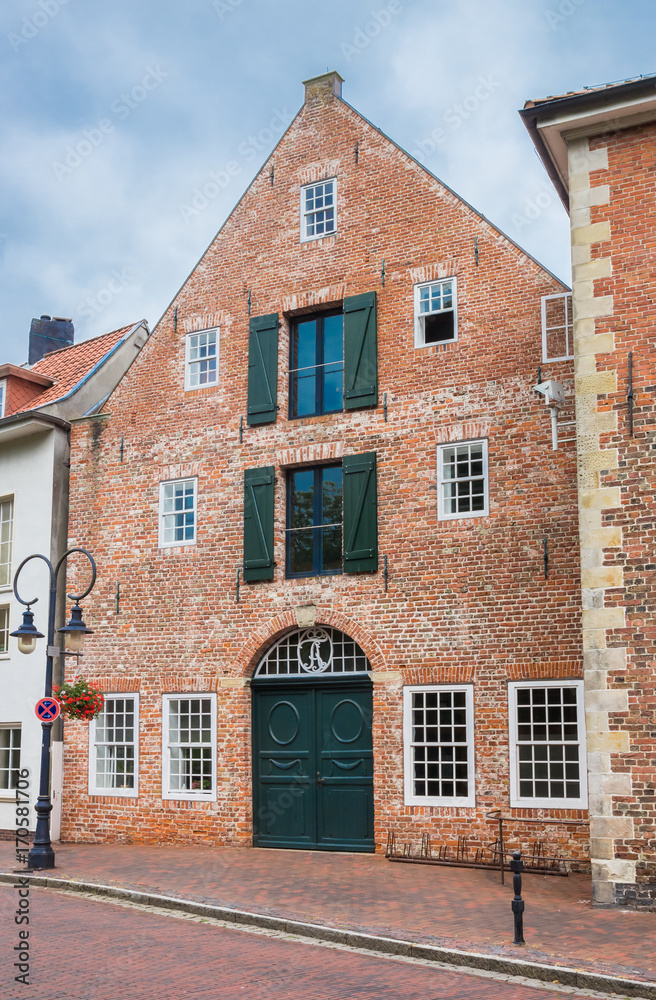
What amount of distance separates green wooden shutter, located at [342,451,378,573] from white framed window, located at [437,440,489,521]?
1.09 m

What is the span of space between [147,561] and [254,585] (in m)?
2.35

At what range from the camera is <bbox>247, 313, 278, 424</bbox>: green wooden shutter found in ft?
56.7

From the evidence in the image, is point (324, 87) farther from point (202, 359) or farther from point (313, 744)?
point (313, 744)

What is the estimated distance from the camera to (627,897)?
36.1 ft

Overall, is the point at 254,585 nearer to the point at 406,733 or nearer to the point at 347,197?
the point at 406,733

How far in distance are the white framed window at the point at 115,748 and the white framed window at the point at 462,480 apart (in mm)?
6473

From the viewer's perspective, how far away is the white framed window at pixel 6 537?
20219 millimetres

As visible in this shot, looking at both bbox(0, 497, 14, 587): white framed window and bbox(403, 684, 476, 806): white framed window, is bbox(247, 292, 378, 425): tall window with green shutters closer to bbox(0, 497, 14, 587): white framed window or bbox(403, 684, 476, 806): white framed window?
bbox(403, 684, 476, 806): white framed window

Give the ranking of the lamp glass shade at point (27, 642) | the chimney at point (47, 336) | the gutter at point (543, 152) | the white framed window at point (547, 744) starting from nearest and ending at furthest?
the gutter at point (543, 152) < the white framed window at point (547, 744) < the lamp glass shade at point (27, 642) < the chimney at point (47, 336)

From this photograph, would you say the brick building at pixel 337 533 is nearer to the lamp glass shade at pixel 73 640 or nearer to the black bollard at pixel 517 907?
the lamp glass shade at pixel 73 640

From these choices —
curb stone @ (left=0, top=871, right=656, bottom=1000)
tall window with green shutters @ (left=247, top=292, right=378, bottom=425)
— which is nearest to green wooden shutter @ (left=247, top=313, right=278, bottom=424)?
tall window with green shutters @ (left=247, top=292, right=378, bottom=425)

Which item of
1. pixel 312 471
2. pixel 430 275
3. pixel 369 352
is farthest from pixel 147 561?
pixel 430 275

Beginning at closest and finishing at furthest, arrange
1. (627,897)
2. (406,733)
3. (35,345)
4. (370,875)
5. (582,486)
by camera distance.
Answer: (627,897) → (582,486) → (370,875) → (406,733) → (35,345)

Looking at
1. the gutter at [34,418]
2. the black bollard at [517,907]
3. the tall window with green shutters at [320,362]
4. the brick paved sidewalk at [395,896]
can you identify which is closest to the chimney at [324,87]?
the tall window with green shutters at [320,362]
